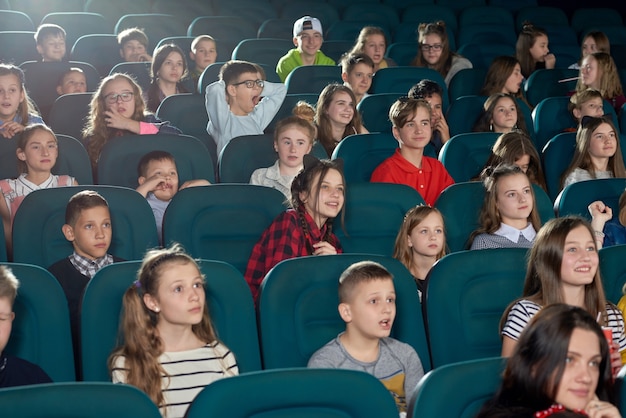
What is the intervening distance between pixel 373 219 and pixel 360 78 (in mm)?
1640

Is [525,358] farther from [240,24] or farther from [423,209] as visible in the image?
[240,24]

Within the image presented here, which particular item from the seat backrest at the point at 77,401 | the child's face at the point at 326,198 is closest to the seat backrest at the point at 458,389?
the seat backrest at the point at 77,401

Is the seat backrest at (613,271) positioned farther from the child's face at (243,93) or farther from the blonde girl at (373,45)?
the blonde girl at (373,45)

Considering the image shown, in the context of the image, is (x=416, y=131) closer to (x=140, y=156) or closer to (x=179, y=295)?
(x=140, y=156)

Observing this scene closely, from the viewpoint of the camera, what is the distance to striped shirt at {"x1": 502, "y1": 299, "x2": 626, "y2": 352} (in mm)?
2410

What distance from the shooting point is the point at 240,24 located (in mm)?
6125

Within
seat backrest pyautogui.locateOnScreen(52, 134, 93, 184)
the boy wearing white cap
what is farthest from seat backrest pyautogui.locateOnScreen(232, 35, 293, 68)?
seat backrest pyautogui.locateOnScreen(52, 134, 93, 184)

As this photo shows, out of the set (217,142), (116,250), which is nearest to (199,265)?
(116,250)

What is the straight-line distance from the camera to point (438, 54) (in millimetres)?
5484

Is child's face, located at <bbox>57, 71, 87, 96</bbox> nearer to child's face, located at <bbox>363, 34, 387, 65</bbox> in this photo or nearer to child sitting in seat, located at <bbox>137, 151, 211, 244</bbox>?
child sitting in seat, located at <bbox>137, 151, 211, 244</bbox>

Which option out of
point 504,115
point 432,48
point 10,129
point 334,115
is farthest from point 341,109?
point 432,48

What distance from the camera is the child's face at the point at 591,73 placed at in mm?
5027

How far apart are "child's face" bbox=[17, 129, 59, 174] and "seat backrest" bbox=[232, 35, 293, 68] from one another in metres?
2.06

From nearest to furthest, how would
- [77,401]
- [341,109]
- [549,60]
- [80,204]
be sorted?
1. [77,401]
2. [80,204]
3. [341,109]
4. [549,60]
